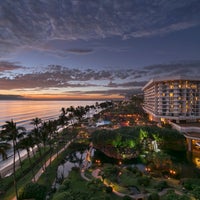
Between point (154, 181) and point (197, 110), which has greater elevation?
point (197, 110)

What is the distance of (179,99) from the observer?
106000 mm

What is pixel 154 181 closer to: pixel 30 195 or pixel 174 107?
pixel 30 195

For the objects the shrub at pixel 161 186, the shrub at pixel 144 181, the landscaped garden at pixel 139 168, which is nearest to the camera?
the landscaped garden at pixel 139 168

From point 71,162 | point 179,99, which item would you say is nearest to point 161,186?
point 71,162

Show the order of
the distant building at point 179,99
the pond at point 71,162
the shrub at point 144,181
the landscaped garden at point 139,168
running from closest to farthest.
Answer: the landscaped garden at point 139,168 < the shrub at point 144,181 < the pond at point 71,162 < the distant building at point 179,99

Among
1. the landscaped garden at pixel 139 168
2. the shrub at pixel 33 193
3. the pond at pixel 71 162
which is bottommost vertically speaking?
the pond at pixel 71 162

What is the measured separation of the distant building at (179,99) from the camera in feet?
347

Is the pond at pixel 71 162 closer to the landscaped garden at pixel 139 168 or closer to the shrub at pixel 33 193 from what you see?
the landscaped garden at pixel 139 168

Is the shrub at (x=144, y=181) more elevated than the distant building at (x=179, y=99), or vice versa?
the distant building at (x=179, y=99)

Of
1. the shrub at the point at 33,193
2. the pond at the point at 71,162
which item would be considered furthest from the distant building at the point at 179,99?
the shrub at the point at 33,193

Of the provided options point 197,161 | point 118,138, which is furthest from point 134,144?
point 197,161

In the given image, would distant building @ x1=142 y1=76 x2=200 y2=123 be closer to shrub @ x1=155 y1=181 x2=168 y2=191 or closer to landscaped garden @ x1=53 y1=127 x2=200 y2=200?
landscaped garden @ x1=53 y1=127 x2=200 y2=200

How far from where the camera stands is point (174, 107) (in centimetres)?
10644

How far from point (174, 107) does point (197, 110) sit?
50.4ft
